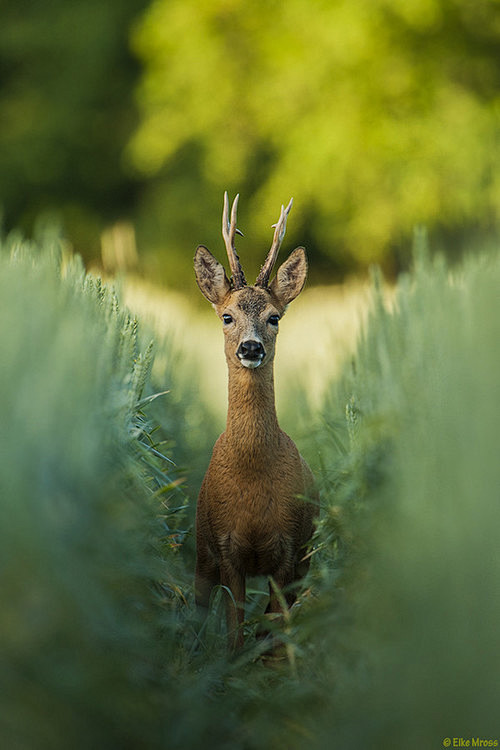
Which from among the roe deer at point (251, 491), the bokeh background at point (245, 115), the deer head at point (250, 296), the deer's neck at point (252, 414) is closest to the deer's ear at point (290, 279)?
the deer head at point (250, 296)

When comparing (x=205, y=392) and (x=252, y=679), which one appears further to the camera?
(x=205, y=392)

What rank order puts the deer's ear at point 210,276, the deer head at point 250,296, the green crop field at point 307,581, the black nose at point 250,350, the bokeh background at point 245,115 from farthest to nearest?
the bokeh background at point 245,115
the deer's ear at point 210,276
the deer head at point 250,296
the black nose at point 250,350
the green crop field at point 307,581

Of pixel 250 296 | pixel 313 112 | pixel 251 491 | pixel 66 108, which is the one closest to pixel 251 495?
pixel 251 491

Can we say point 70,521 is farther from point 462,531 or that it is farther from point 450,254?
point 450,254

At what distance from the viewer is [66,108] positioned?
58.3 ft

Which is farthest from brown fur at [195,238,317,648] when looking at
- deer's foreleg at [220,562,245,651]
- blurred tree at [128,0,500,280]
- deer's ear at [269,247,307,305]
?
blurred tree at [128,0,500,280]

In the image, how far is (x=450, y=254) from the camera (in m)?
2.92

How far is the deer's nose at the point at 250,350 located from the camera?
3.39 meters

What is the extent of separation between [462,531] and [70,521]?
0.80m

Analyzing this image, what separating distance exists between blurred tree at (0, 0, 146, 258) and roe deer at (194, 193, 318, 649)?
13738 mm

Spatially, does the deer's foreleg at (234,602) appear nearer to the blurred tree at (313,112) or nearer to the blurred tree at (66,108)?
the blurred tree at (313,112)

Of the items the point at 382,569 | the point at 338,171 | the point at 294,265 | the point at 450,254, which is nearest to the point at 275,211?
the point at 338,171

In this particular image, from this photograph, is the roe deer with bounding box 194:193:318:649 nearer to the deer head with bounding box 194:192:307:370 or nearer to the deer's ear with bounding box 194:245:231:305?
the deer head with bounding box 194:192:307:370

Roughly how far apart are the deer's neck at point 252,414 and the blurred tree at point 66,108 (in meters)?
13.8
